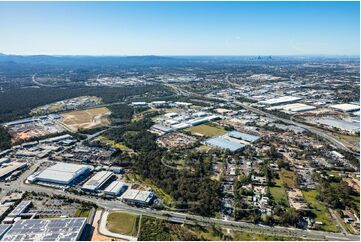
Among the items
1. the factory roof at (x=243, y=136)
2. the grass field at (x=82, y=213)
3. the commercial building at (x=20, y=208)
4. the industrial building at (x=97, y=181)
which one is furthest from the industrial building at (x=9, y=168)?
the factory roof at (x=243, y=136)

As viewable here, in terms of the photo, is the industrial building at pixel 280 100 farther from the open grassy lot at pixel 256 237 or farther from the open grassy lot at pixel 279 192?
the open grassy lot at pixel 256 237

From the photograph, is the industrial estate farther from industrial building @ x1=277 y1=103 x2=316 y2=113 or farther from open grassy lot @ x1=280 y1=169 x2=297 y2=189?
industrial building @ x1=277 y1=103 x2=316 y2=113

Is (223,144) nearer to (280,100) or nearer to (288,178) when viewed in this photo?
(288,178)

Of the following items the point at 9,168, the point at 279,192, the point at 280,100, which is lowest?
the point at 280,100

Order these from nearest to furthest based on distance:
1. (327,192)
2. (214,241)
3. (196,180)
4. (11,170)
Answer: (214,241) < (327,192) < (196,180) < (11,170)

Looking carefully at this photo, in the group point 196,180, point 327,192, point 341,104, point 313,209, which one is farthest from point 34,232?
point 341,104

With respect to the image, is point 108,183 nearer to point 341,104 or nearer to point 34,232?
point 34,232

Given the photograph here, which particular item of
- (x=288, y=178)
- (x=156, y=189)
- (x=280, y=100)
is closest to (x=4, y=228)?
(x=156, y=189)

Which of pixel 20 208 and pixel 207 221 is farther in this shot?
pixel 20 208
